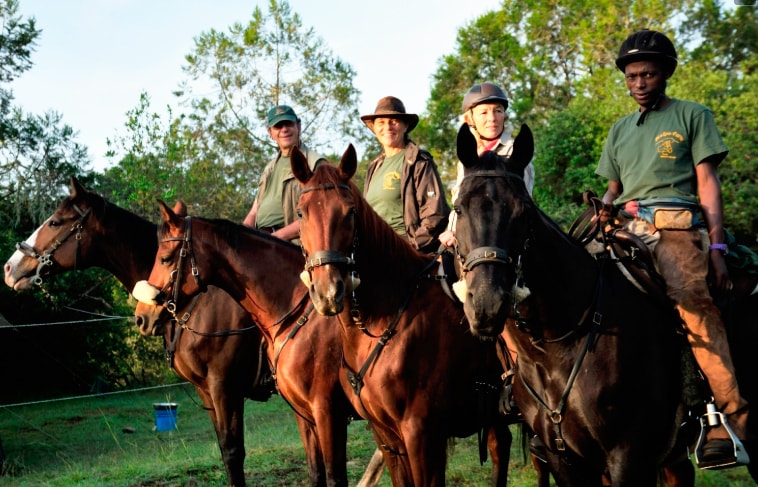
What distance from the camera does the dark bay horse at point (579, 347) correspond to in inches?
132

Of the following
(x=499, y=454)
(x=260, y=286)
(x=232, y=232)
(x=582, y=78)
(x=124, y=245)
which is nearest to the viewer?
(x=260, y=286)

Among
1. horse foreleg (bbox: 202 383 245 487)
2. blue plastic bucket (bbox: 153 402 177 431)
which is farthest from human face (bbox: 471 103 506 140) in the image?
blue plastic bucket (bbox: 153 402 177 431)

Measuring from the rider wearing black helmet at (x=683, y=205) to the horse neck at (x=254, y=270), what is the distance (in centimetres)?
262

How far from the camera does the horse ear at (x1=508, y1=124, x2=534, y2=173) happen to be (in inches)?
134

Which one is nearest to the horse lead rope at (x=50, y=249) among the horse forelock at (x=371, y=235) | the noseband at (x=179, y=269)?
the noseband at (x=179, y=269)

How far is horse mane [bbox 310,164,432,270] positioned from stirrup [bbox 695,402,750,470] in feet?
6.68

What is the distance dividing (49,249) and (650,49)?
6179 mm

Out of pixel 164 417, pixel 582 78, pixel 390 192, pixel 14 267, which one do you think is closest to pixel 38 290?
pixel 164 417

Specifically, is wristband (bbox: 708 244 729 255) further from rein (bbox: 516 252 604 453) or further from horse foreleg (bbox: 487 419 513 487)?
horse foreleg (bbox: 487 419 513 487)

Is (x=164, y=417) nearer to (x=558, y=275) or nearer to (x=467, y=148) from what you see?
(x=558, y=275)

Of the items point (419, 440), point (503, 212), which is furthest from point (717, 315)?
point (419, 440)

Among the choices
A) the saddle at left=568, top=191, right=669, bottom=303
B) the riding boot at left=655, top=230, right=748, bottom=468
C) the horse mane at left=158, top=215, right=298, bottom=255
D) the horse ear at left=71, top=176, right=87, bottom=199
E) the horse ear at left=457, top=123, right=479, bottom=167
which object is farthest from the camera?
the horse ear at left=71, top=176, right=87, bottom=199

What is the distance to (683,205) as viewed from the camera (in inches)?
160

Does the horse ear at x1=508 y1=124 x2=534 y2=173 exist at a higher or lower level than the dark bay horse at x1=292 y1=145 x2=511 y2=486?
higher
